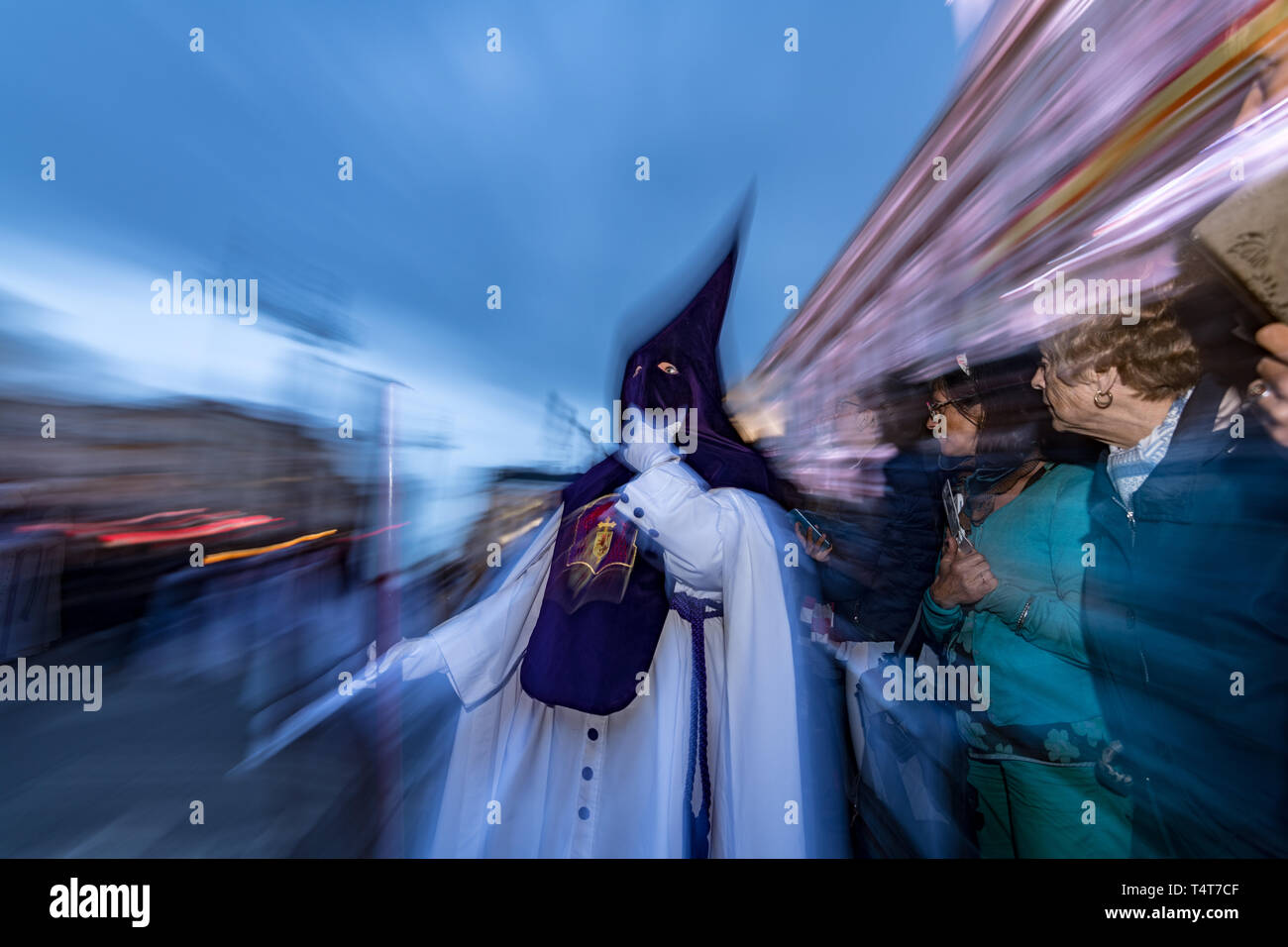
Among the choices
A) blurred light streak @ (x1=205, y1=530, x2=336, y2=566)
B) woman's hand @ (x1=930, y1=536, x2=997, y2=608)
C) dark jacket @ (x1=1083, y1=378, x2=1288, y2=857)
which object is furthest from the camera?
blurred light streak @ (x1=205, y1=530, x2=336, y2=566)

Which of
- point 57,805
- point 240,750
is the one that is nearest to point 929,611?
point 240,750

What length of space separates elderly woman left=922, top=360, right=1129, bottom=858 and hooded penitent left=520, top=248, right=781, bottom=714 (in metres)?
0.39

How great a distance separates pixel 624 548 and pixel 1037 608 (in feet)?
2.53

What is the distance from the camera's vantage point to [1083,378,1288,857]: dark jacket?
1.03 m

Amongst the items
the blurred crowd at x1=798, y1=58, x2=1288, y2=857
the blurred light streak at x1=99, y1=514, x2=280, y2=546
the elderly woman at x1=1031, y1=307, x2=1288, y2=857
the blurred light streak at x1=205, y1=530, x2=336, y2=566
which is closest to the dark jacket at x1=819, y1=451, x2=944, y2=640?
the blurred crowd at x1=798, y1=58, x2=1288, y2=857

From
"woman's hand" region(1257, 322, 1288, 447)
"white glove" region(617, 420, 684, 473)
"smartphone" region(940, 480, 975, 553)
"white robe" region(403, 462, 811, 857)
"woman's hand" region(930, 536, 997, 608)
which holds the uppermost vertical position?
"woman's hand" region(1257, 322, 1288, 447)

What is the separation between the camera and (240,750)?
1.24 m

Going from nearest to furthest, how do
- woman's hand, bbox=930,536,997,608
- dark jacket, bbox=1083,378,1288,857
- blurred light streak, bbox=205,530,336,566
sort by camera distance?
dark jacket, bbox=1083,378,1288,857
woman's hand, bbox=930,536,997,608
blurred light streak, bbox=205,530,336,566

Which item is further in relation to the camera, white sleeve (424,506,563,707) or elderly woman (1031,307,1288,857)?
white sleeve (424,506,563,707)

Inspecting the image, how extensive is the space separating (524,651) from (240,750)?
637 mm

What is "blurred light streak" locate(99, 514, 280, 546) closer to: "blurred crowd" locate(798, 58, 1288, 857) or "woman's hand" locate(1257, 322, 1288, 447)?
"blurred crowd" locate(798, 58, 1288, 857)

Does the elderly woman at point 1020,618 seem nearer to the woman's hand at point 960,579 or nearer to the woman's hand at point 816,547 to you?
the woman's hand at point 960,579

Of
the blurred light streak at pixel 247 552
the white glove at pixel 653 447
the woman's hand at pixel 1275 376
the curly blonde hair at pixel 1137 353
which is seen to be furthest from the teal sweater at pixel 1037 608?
the blurred light streak at pixel 247 552
